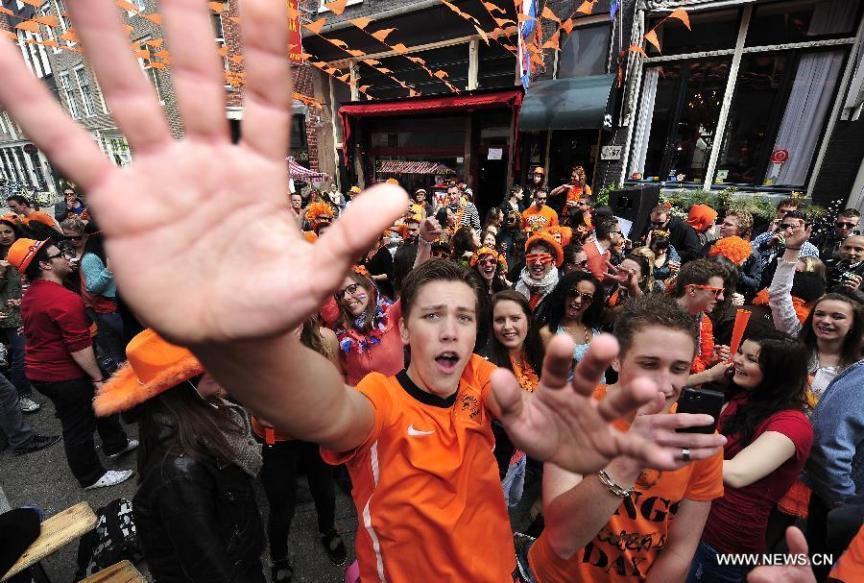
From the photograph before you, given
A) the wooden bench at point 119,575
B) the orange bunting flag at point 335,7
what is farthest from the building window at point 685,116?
the wooden bench at point 119,575

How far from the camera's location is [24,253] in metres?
2.96

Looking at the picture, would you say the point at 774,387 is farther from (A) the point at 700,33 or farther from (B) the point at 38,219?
(B) the point at 38,219

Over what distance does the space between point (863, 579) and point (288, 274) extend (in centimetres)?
184

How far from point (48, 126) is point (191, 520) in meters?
1.48

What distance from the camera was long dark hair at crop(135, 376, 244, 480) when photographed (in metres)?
1.56

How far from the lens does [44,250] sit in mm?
2830

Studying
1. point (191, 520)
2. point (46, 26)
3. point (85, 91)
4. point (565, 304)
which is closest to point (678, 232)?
point (565, 304)

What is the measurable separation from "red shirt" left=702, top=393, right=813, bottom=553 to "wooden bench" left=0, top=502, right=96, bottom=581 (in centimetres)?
318

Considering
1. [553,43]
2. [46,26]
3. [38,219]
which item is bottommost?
[38,219]

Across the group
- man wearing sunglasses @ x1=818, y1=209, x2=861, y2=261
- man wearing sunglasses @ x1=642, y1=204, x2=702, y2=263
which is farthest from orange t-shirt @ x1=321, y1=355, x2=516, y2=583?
man wearing sunglasses @ x1=818, y1=209, x2=861, y2=261

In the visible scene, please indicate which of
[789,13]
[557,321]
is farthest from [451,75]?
[557,321]

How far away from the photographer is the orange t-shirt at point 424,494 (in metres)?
1.23

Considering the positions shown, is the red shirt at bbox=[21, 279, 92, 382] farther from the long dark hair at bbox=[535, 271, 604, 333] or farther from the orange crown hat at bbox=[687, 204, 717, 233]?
the orange crown hat at bbox=[687, 204, 717, 233]

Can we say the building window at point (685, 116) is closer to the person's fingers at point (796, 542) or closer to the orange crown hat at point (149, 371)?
the person's fingers at point (796, 542)
